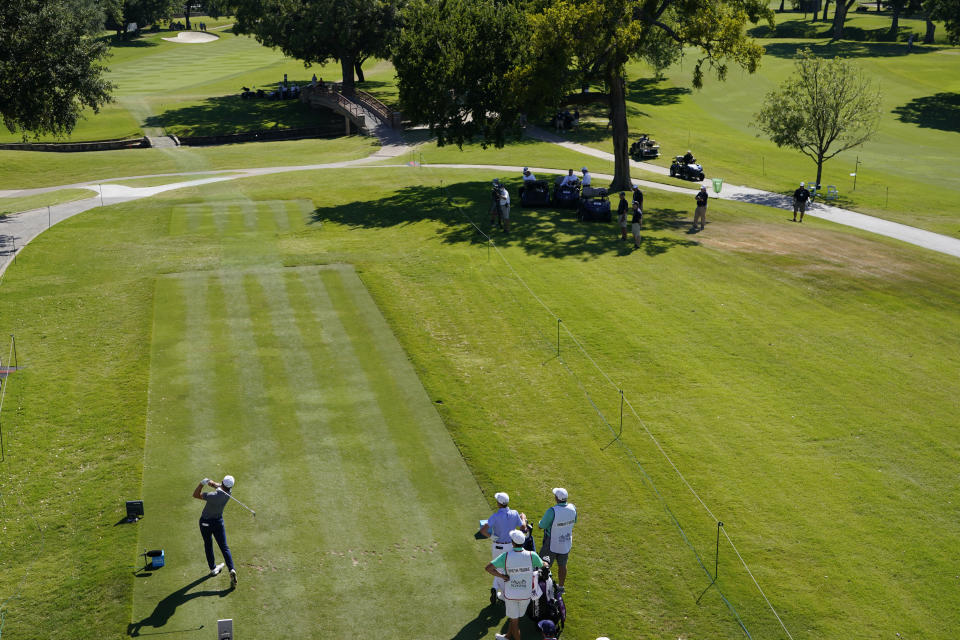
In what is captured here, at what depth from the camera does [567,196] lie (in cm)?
4309

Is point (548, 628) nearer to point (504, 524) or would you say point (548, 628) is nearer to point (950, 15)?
point (504, 524)

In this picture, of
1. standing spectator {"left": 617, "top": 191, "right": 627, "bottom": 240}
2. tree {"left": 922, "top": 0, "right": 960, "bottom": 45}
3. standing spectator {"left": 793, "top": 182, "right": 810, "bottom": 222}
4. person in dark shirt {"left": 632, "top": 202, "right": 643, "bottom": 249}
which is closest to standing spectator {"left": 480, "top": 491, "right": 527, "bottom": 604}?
person in dark shirt {"left": 632, "top": 202, "right": 643, "bottom": 249}

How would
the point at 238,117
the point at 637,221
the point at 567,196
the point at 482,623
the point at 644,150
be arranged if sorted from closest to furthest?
1. the point at 482,623
2. the point at 637,221
3. the point at 567,196
4. the point at 644,150
5. the point at 238,117

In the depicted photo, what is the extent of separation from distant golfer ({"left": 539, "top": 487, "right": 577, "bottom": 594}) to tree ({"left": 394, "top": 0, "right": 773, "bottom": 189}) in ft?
106

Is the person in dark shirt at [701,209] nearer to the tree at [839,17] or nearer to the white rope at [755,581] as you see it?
the white rope at [755,581]

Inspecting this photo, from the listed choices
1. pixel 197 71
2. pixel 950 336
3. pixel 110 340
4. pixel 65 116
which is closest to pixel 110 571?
pixel 110 340

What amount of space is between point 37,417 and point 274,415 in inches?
240

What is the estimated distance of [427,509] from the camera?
60.1ft

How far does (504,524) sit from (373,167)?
139 feet

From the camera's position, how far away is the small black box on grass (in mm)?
17656

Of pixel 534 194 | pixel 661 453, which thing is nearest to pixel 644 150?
pixel 534 194

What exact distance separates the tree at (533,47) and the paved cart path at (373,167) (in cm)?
871

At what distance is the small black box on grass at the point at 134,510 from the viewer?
1766 cm

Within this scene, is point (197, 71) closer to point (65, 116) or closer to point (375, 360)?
point (65, 116)
